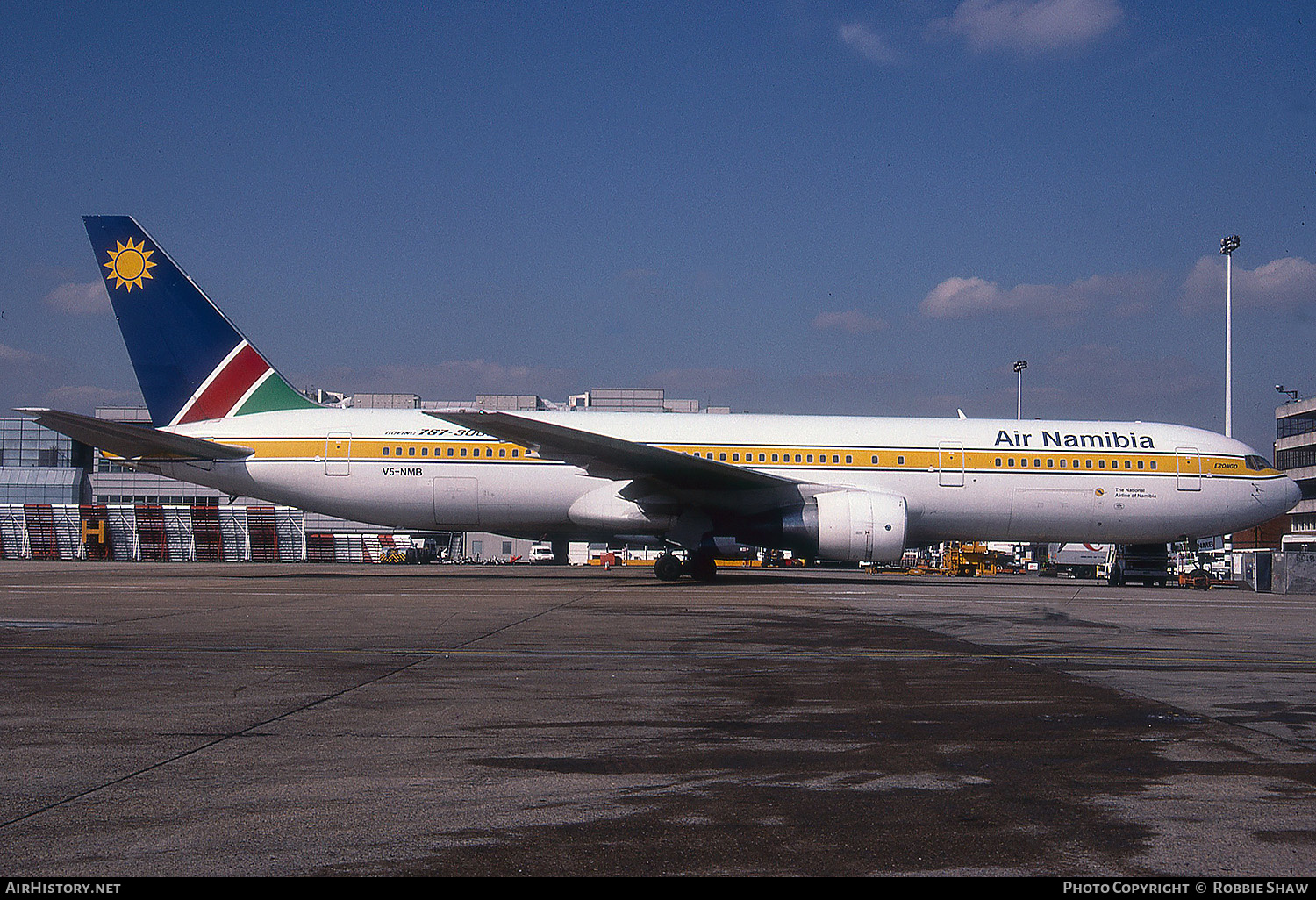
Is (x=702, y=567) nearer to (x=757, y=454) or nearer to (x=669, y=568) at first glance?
(x=669, y=568)

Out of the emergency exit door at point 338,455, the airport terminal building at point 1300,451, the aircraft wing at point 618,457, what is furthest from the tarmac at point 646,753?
the airport terminal building at point 1300,451

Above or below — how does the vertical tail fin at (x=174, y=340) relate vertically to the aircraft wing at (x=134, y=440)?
above

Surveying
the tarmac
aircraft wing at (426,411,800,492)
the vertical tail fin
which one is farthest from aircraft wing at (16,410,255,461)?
the tarmac

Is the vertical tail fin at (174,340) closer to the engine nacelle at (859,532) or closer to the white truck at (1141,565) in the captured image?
the engine nacelle at (859,532)

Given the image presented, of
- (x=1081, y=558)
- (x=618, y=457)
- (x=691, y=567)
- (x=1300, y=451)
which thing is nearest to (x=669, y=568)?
(x=691, y=567)

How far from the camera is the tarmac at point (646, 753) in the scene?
11.5 feet

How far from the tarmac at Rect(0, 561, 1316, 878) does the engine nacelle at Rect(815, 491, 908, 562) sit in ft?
28.8

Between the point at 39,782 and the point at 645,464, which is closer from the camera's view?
the point at 39,782

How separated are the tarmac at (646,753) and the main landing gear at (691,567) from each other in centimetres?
1065

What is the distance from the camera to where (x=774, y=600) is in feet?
53.4

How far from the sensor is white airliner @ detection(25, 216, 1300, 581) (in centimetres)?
2230

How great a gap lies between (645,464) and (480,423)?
3.37 meters

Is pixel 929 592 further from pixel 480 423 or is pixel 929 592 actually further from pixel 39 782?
pixel 39 782
